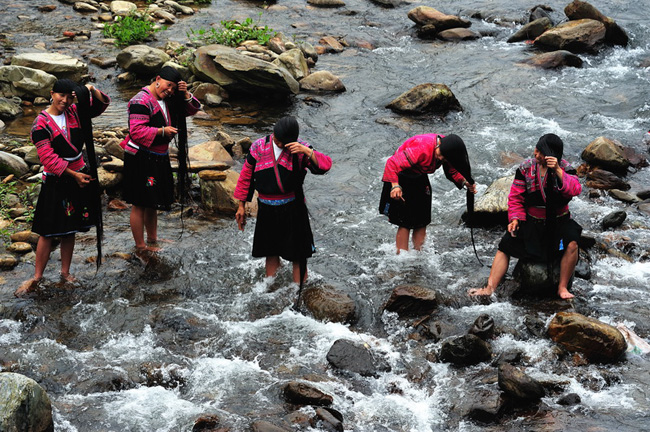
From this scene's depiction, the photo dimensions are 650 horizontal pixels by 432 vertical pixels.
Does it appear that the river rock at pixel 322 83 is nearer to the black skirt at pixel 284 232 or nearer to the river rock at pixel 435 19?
the river rock at pixel 435 19

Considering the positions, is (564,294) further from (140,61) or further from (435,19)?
(435,19)

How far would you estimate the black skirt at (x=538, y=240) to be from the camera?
22.5ft

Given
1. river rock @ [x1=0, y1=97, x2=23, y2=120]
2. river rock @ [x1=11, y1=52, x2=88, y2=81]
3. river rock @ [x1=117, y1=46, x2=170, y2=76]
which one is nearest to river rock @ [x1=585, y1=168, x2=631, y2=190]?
river rock @ [x1=117, y1=46, x2=170, y2=76]

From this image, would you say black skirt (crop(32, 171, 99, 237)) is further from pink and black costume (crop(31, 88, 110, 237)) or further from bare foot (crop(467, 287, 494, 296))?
bare foot (crop(467, 287, 494, 296))

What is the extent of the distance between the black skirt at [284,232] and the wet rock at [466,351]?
5.54 ft

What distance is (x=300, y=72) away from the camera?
14.4 m

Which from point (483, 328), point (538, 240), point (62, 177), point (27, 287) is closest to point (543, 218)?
point (538, 240)

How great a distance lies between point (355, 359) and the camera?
6.08m

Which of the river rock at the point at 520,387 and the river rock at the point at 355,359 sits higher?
the river rock at the point at 520,387

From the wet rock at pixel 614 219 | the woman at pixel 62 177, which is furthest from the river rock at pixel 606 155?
the woman at pixel 62 177

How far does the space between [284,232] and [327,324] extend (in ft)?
3.30

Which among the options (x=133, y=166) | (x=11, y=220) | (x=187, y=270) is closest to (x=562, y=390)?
(x=187, y=270)

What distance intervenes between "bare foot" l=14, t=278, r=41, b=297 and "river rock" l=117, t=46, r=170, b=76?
7.91 metres

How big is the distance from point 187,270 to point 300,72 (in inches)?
306
